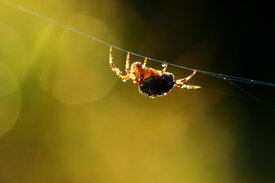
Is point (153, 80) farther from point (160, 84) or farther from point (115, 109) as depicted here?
point (115, 109)

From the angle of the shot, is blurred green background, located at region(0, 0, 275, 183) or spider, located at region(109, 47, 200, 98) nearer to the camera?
spider, located at region(109, 47, 200, 98)

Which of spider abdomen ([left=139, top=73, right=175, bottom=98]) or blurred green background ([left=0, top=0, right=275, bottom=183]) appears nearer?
spider abdomen ([left=139, top=73, right=175, bottom=98])

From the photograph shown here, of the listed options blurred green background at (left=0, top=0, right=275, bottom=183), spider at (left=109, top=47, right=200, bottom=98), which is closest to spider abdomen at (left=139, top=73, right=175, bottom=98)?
spider at (left=109, top=47, right=200, bottom=98)

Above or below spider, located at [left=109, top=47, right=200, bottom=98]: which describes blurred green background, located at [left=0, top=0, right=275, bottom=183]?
above

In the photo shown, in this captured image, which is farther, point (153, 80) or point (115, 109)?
point (115, 109)

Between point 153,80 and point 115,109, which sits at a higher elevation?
point 115,109

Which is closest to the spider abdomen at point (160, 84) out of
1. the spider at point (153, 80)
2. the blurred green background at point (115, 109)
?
the spider at point (153, 80)

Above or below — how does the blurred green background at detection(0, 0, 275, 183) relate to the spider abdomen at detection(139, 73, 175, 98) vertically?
above

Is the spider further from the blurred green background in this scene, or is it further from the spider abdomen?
the blurred green background

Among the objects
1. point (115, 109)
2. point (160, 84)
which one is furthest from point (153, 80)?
point (115, 109)
